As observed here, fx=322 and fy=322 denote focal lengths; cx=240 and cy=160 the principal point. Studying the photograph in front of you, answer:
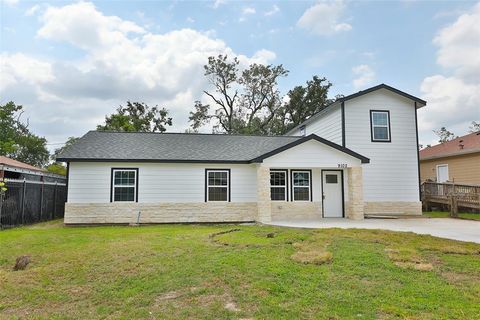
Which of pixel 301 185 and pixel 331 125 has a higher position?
pixel 331 125

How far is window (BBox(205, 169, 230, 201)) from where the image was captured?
14.0m

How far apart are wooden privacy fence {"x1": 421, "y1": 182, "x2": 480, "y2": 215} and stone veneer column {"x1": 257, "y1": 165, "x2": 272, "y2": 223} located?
366 inches

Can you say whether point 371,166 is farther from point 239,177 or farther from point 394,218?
point 239,177

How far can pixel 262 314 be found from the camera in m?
4.03

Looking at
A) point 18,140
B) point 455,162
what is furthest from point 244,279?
point 18,140

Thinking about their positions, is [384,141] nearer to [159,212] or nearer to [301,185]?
[301,185]

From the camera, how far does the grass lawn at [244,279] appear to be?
13.9 ft

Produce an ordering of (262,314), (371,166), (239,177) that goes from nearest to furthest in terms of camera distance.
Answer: (262,314)
(239,177)
(371,166)

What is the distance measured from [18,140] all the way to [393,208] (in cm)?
4134

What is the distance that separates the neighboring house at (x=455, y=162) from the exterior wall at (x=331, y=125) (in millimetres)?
7633

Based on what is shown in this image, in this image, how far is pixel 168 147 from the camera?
597 inches

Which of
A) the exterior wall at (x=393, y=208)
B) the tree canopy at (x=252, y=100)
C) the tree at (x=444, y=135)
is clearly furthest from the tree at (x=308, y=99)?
the exterior wall at (x=393, y=208)

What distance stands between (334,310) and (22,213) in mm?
13100

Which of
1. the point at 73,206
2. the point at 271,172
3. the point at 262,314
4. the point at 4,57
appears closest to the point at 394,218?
the point at 271,172
